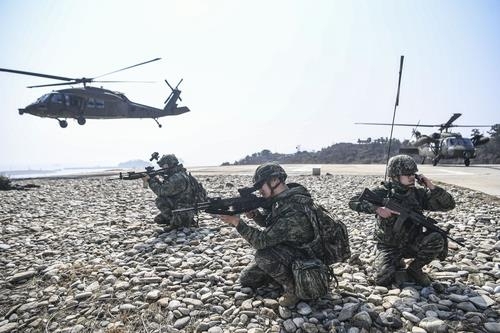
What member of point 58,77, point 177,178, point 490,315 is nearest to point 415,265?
point 490,315

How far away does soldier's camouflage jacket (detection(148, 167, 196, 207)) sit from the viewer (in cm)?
693

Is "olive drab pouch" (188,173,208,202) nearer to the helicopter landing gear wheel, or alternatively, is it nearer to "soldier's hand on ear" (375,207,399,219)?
"soldier's hand on ear" (375,207,399,219)

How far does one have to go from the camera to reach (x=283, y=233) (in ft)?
11.1

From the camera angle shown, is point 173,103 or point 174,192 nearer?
point 174,192

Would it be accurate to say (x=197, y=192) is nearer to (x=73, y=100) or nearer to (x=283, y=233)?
(x=283, y=233)

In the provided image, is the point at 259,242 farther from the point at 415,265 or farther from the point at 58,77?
the point at 58,77

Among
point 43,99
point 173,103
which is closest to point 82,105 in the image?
point 43,99

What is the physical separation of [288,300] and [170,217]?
437cm

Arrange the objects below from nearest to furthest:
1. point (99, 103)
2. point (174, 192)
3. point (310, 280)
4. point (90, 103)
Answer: point (310, 280) < point (174, 192) < point (90, 103) < point (99, 103)

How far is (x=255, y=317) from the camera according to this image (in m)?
3.28

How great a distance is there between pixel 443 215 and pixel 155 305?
7.27 m

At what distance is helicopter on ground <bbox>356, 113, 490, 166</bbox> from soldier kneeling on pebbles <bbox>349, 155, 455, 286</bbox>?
69.8 feet

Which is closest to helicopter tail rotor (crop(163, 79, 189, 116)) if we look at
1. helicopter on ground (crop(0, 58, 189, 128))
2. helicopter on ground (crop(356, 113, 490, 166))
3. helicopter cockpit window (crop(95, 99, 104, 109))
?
helicopter on ground (crop(0, 58, 189, 128))

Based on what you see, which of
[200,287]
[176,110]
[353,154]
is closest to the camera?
[200,287]
